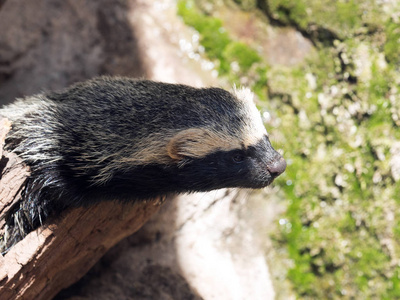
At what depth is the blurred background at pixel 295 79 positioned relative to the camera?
6.23 meters

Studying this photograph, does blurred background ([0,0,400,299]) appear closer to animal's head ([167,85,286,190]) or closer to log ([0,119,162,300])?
log ([0,119,162,300])

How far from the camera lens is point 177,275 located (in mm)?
5664

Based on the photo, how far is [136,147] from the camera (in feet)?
13.7

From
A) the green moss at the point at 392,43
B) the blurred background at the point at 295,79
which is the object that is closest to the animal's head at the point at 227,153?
the blurred background at the point at 295,79

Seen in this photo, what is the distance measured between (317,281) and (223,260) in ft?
4.69

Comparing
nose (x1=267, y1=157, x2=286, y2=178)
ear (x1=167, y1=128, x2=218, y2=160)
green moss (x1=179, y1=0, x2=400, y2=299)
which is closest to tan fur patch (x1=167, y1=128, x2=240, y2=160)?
ear (x1=167, y1=128, x2=218, y2=160)

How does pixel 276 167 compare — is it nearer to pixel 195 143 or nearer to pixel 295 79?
pixel 195 143

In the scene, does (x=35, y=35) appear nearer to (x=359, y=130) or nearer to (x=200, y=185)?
(x=200, y=185)

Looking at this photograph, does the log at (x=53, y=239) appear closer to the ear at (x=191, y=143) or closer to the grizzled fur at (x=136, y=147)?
the grizzled fur at (x=136, y=147)

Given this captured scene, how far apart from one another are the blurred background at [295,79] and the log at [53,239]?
88 centimetres

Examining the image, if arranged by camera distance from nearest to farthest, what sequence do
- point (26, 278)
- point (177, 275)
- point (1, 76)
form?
point (26, 278) < point (177, 275) < point (1, 76)

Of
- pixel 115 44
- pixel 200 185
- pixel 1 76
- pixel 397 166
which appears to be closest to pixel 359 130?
pixel 397 166

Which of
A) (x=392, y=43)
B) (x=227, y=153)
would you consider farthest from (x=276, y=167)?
(x=392, y=43)

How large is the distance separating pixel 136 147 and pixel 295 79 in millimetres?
3463
